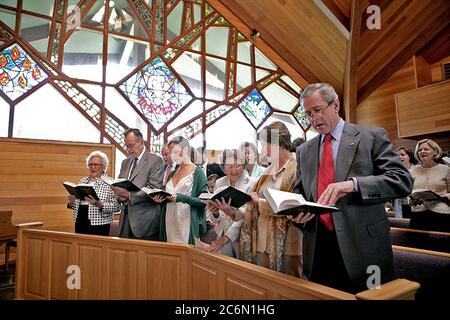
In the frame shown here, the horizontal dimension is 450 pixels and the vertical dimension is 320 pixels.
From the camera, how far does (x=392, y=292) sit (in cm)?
100

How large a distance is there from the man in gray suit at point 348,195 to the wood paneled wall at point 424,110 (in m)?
5.30

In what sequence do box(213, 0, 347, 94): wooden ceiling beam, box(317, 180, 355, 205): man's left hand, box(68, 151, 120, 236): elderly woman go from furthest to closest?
box(213, 0, 347, 94): wooden ceiling beam < box(68, 151, 120, 236): elderly woman < box(317, 180, 355, 205): man's left hand

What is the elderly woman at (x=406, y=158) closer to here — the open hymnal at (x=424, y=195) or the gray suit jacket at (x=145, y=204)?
the open hymnal at (x=424, y=195)

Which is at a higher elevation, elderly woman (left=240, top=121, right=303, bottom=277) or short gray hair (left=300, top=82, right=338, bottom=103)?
short gray hair (left=300, top=82, right=338, bottom=103)

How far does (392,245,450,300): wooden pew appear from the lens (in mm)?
1578

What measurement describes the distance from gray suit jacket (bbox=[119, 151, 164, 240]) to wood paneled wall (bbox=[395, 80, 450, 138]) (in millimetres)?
5094

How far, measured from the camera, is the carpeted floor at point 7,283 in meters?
3.06

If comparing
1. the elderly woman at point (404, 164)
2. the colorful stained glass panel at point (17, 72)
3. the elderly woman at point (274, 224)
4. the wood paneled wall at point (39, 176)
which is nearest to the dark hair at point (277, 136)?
the elderly woman at point (274, 224)

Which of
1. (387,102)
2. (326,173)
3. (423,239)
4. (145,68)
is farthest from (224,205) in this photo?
(387,102)

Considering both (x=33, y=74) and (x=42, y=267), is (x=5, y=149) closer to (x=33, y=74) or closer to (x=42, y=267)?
(x=33, y=74)

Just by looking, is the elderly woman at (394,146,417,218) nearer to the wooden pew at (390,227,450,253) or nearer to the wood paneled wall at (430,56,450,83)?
the wooden pew at (390,227,450,253)

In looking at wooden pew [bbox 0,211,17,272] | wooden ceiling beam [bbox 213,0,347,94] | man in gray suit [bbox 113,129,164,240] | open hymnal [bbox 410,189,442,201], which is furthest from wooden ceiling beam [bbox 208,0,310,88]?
wooden pew [bbox 0,211,17,272]

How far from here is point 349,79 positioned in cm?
674

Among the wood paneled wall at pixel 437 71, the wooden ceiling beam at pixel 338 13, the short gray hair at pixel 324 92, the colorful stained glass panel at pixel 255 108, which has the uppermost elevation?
the wooden ceiling beam at pixel 338 13
